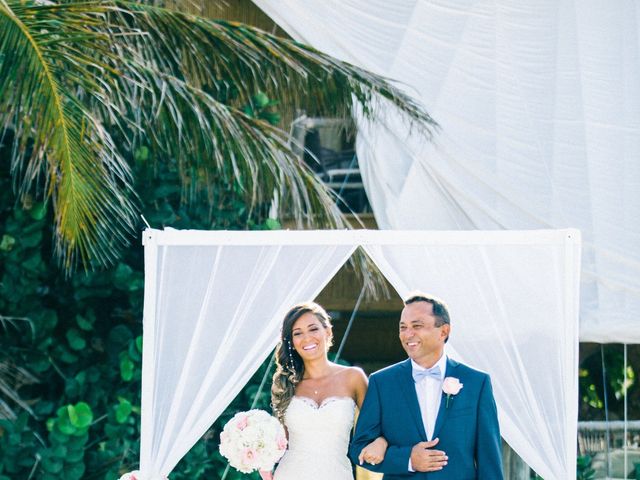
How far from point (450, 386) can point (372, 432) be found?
15.6 inches

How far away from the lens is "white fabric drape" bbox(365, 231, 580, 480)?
5.44 m

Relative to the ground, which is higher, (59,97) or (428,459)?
(59,97)

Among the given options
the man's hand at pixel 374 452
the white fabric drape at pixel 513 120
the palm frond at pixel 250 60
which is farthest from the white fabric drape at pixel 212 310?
the white fabric drape at pixel 513 120

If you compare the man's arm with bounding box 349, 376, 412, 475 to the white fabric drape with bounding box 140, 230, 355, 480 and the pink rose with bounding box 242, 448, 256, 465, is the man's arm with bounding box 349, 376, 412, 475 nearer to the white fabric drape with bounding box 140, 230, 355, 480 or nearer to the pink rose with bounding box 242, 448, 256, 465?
the pink rose with bounding box 242, 448, 256, 465

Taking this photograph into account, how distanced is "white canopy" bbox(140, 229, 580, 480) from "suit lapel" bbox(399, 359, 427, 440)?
0.85 m

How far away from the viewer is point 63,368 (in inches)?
316

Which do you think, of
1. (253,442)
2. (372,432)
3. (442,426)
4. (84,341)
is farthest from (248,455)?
(84,341)

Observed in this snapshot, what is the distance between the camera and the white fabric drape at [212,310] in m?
5.68

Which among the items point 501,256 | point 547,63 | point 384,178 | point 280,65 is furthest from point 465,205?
point 501,256

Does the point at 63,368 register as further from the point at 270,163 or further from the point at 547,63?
the point at 547,63

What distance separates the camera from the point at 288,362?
210 inches

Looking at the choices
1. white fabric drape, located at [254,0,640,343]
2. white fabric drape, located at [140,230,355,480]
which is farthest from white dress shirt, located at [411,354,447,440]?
white fabric drape, located at [254,0,640,343]

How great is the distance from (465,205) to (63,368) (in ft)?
10.3

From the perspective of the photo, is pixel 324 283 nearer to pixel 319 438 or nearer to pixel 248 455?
pixel 319 438
